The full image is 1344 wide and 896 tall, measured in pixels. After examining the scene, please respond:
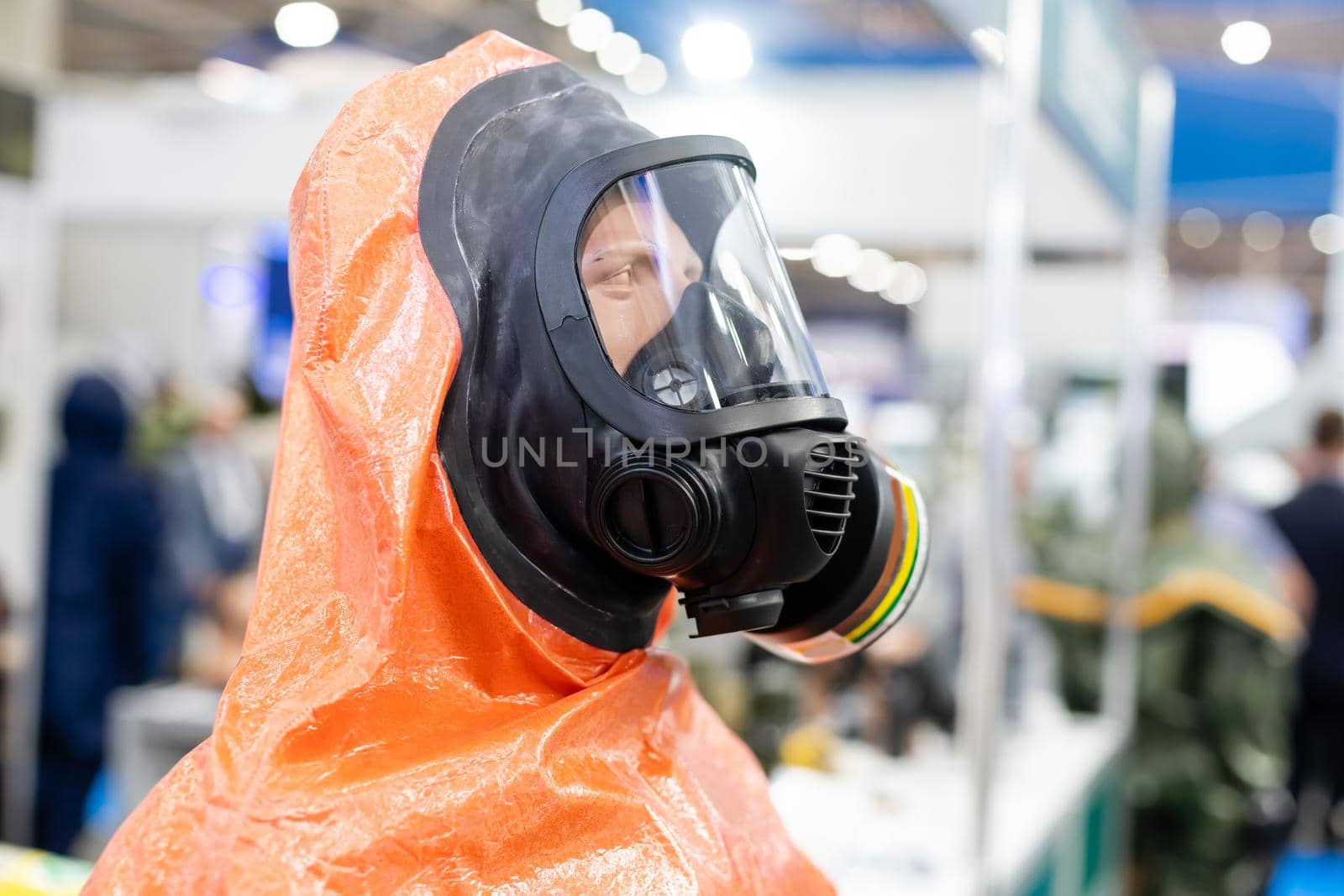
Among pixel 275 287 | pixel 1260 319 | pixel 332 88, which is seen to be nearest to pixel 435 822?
pixel 332 88

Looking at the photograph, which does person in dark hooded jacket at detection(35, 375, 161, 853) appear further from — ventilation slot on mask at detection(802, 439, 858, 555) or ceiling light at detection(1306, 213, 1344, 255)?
ceiling light at detection(1306, 213, 1344, 255)

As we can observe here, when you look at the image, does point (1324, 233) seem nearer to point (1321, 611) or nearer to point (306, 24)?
point (1321, 611)

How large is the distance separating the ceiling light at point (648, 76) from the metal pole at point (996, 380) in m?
0.61

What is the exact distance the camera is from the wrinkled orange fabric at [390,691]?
3.04 feet

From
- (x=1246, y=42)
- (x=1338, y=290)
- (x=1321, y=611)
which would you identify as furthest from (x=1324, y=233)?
(x=1321, y=611)

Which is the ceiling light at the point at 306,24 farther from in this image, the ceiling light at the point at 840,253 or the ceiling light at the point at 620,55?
the ceiling light at the point at 840,253

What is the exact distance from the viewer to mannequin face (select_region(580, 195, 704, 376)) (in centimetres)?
102

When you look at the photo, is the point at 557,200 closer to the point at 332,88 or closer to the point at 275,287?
the point at 332,88

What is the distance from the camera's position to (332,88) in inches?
86.7

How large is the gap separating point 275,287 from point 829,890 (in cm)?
672

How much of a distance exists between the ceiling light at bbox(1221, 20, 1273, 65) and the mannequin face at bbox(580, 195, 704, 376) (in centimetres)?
813

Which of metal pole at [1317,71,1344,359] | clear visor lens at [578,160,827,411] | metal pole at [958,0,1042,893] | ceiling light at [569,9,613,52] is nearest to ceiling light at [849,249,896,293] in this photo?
metal pole at [1317,71,1344,359]

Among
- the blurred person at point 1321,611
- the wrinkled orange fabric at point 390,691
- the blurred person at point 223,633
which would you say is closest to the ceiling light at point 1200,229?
the blurred person at point 1321,611

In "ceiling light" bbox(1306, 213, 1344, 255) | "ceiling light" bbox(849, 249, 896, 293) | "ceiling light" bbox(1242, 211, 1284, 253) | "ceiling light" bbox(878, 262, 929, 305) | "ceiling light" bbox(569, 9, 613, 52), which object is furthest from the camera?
"ceiling light" bbox(1242, 211, 1284, 253)
